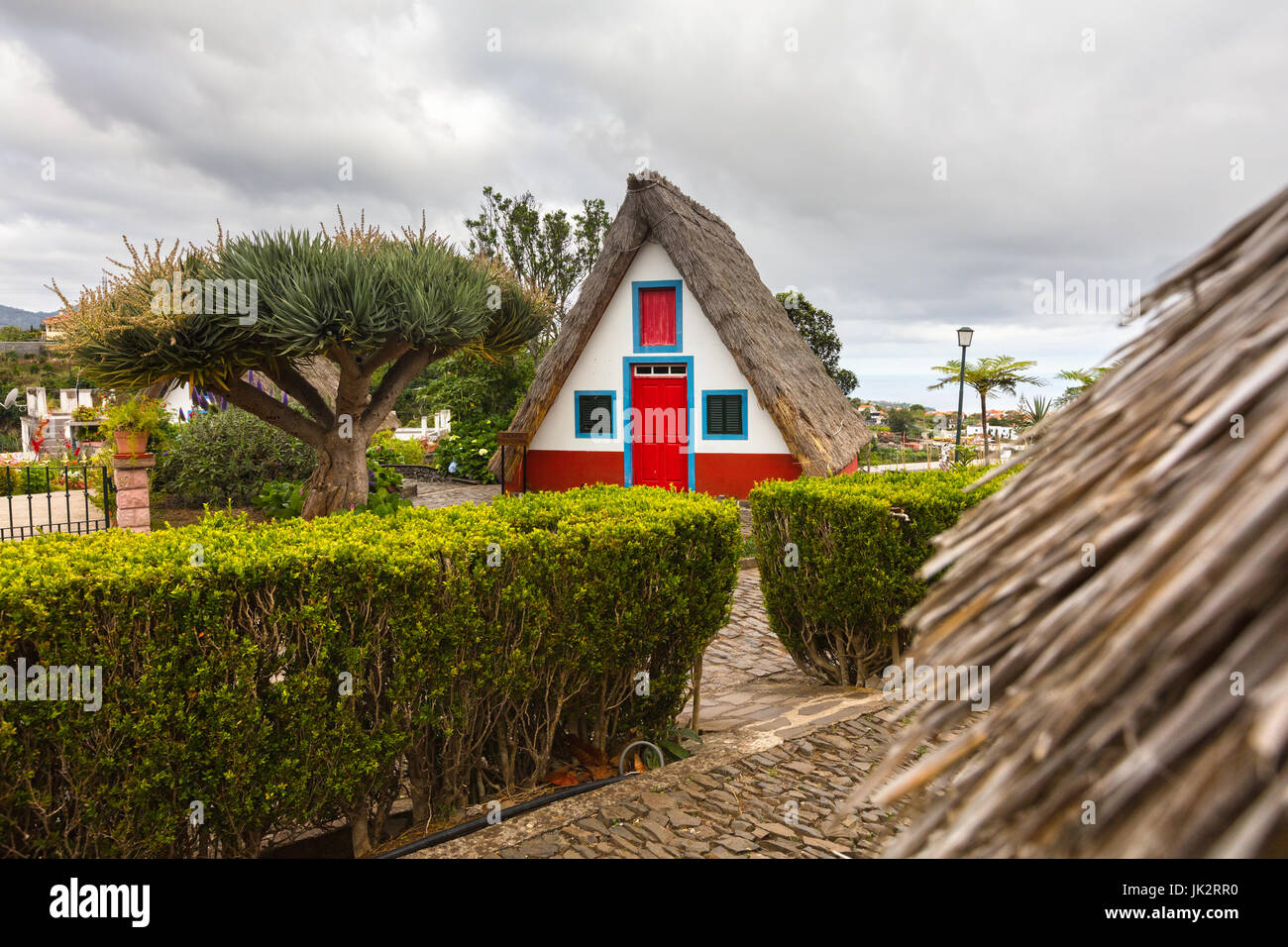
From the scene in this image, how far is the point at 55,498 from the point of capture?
52.6 feet

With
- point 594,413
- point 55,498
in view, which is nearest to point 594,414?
point 594,413

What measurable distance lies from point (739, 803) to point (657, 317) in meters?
13.0

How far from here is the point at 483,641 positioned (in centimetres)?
384

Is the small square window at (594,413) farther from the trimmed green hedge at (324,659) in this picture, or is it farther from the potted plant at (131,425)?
the trimmed green hedge at (324,659)

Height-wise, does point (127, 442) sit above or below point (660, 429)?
below

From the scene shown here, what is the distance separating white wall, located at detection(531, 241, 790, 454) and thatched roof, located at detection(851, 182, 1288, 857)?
44.8 feet

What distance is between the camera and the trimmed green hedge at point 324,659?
2949 mm

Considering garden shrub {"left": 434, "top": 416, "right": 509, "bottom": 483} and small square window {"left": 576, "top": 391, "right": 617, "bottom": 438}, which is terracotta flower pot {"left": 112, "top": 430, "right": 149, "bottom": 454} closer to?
small square window {"left": 576, "top": 391, "right": 617, "bottom": 438}

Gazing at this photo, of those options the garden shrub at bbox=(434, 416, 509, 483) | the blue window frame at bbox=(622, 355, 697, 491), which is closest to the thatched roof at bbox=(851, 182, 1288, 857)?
the blue window frame at bbox=(622, 355, 697, 491)

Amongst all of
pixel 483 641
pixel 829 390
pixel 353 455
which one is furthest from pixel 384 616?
pixel 829 390

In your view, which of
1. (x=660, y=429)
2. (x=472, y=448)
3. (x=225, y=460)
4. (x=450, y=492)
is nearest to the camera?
(x=225, y=460)

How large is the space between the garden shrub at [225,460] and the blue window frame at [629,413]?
6.32 metres

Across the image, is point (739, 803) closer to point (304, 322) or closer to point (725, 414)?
point (304, 322)
